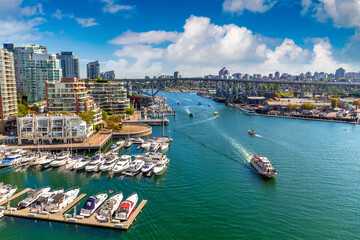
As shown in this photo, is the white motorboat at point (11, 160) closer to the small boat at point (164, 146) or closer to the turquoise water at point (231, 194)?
the turquoise water at point (231, 194)

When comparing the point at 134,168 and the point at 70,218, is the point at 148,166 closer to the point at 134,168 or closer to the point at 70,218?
the point at 134,168

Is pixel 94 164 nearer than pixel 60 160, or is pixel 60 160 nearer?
pixel 94 164

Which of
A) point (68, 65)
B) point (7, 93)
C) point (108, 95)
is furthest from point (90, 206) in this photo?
point (68, 65)

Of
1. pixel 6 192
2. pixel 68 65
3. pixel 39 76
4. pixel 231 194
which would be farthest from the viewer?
pixel 68 65

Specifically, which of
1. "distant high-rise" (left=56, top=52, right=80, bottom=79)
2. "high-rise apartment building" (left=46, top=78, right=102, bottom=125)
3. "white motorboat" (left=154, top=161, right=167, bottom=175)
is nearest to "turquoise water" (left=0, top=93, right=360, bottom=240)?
"white motorboat" (left=154, top=161, right=167, bottom=175)

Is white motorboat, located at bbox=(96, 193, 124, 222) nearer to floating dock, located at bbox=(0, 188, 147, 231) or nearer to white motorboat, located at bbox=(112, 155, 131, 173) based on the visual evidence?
floating dock, located at bbox=(0, 188, 147, 231)

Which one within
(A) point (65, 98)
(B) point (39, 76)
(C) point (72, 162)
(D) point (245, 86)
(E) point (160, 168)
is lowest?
(E) point (160, 168)

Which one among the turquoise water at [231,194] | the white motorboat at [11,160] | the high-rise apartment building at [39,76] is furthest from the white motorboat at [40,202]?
the high-rise apartment building at [39,76]

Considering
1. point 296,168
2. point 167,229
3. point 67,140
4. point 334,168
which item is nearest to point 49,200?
point 167,229

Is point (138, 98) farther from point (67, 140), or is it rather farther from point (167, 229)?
point (167, 229)
